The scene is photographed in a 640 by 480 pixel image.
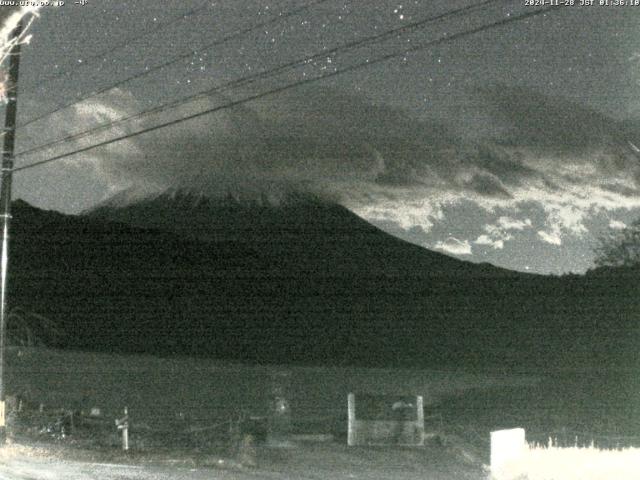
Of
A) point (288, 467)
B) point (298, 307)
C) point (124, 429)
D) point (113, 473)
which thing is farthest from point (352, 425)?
point (298, 307)

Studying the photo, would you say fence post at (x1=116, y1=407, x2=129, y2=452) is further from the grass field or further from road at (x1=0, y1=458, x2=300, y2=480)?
road at (x1=0, y1=458, x2=300, y2=480)

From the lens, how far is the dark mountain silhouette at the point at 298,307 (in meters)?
63.7

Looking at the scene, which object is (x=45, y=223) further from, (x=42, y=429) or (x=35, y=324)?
(x=42, y=429)

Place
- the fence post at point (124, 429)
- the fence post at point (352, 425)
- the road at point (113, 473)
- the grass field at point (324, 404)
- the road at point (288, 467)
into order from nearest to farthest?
the road at point (113, 473) < the road at point (288, 467) < the grass field at point (324, 404) < the fence post at point (352, 425) < the fence post at point (124, 429)

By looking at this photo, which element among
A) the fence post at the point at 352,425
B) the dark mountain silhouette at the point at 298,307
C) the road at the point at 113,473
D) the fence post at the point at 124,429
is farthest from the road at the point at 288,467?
the dark mountain silhouette at the point at 298,307

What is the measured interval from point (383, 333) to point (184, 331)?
16.7 m

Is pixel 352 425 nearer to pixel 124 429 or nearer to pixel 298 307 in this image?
pixel 124 429

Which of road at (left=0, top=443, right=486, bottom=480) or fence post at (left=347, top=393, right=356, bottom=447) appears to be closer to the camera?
road at (left=0, top=443, right=486, bottom=480)

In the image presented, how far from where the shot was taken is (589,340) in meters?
57.5

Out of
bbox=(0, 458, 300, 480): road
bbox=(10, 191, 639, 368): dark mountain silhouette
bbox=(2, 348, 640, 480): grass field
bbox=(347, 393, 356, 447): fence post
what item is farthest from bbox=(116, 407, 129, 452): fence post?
Result: bbox=(10, 191, 639, 368): dark mountain silhouette

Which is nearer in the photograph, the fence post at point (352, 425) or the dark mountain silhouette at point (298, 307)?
the fence post at point (352, 425)

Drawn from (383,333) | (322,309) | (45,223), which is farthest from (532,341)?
(45,223)

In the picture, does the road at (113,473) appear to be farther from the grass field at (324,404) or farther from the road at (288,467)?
the grass field at (324,404)

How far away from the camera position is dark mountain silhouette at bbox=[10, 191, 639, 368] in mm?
63688
